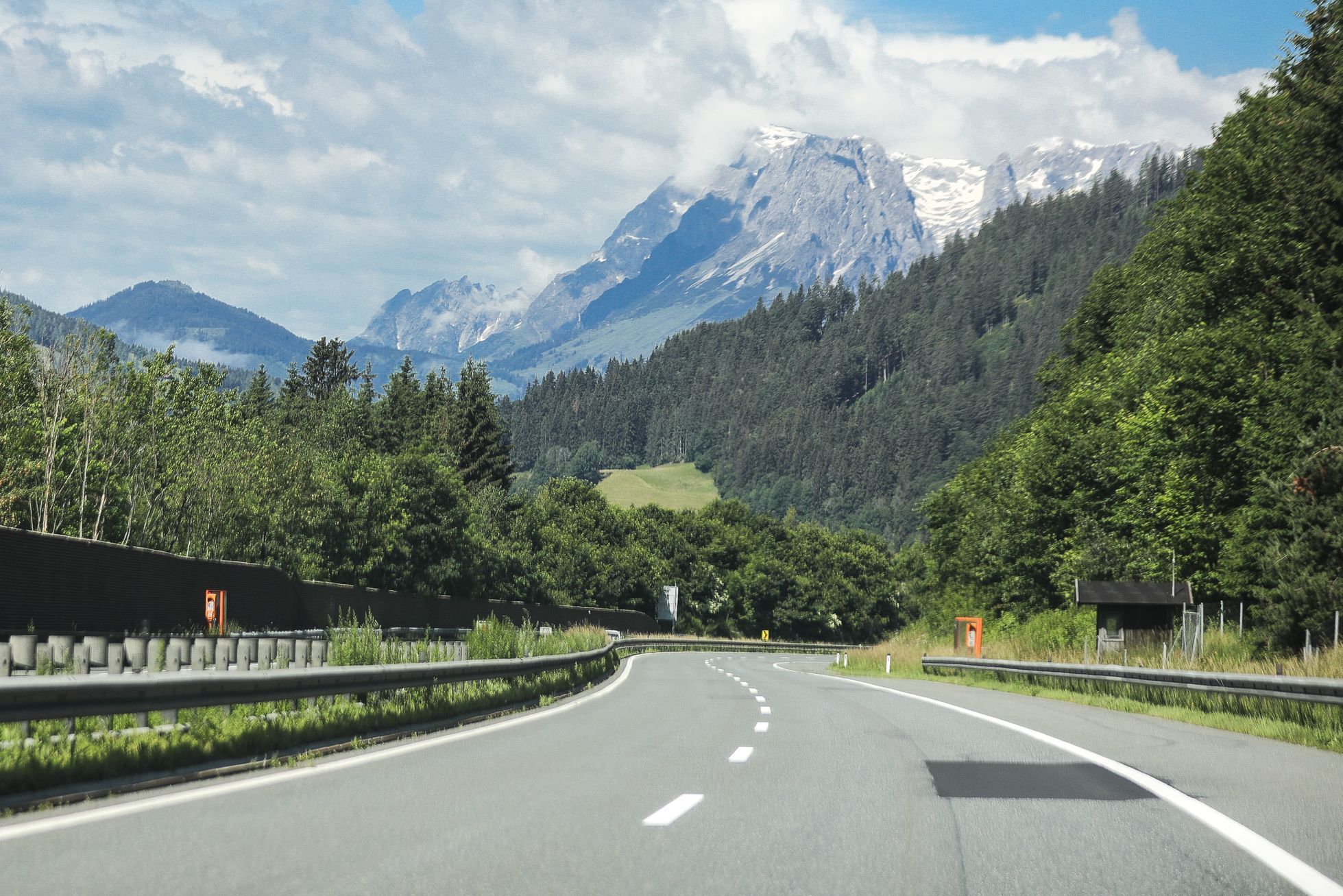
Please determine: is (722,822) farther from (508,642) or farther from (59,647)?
(59,647)

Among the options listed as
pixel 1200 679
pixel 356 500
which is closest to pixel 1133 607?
pixel 1200 679

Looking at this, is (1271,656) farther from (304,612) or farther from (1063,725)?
(304,612)

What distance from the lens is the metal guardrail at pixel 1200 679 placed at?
14.3 metres

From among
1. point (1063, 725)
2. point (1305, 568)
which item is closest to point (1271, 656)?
point (1305, 568)

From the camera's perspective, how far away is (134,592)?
28.4 metres

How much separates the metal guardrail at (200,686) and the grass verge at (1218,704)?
9.18 m

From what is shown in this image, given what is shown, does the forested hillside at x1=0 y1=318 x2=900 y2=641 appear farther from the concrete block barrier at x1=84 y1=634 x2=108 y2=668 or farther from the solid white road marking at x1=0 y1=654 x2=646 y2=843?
the solid white road marking at x1=0 y1=654 x2=646 y2=843

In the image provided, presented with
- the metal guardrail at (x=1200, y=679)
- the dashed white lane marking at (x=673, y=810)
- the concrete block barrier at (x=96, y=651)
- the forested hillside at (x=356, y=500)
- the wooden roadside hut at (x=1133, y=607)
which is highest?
the forested hillside at (x=356, y=500)

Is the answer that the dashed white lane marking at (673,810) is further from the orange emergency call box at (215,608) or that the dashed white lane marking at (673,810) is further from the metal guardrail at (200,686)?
the orange emergency call box at (215,608)

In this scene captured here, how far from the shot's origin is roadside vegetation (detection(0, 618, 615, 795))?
882 cm

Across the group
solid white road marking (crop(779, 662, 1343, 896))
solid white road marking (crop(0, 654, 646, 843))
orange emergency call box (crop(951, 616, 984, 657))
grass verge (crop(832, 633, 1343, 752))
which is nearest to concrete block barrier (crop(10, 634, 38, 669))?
solid white road marking (crop(0, 654, 646, 843))

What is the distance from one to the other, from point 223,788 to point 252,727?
2.10 m

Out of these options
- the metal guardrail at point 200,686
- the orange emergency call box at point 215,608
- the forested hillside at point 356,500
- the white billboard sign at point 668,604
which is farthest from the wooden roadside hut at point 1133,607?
the white billboard sign at point 668,604

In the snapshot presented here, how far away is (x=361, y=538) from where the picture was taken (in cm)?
7369
